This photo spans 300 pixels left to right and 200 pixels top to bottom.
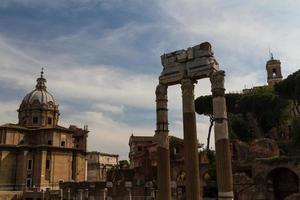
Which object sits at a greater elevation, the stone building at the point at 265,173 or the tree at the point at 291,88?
the tree at the point at 291,88

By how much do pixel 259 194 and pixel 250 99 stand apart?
15.2 m

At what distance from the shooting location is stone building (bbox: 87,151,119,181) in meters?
56.4

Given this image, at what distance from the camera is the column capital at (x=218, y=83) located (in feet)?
33.2

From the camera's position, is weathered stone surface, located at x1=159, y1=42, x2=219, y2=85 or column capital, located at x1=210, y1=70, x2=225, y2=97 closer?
column capital, located at x1=210, y1=70, x2=225, y2=97

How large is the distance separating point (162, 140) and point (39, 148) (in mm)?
29578

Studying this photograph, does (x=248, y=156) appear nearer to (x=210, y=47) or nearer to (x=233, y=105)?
(x=233, y=105)

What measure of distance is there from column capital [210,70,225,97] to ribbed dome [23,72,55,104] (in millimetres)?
34370

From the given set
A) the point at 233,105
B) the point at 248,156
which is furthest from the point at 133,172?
the point at 233,105

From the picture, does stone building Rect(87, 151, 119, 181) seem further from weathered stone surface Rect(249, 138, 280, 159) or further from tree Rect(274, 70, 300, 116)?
weathered stone surface Rect(249, 138, 280, 159)

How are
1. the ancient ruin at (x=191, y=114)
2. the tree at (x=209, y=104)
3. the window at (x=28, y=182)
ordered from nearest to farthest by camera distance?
the ancient ruin at (x=191, y=114)
the window at (x=28, y=182)
the tree at (x=209, y=104)

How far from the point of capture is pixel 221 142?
984cm

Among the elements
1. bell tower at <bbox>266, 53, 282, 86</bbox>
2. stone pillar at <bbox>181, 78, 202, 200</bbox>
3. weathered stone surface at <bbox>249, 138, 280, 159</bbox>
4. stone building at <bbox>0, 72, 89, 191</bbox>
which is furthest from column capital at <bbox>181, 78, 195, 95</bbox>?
bell tower at <bbox>266, 53, 282, 86</bbox>

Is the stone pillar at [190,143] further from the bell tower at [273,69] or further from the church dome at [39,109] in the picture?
the bell tower at [273,69]

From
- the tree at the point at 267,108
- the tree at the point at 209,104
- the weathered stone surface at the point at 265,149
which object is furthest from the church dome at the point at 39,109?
the weathered stone surface at the point at 265,149
